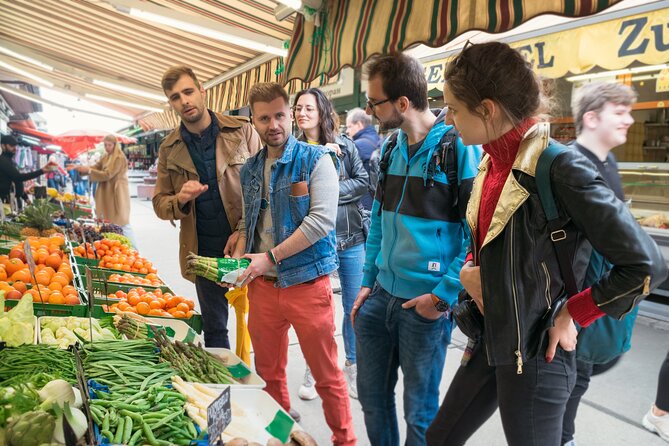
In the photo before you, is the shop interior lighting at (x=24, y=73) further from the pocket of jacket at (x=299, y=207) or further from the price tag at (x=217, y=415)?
the price tag at (x=217, y=415)

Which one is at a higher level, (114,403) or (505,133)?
(505,133)

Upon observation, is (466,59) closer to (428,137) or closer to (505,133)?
(505,133)

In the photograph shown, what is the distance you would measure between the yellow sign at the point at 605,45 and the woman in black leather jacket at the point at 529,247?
3.37 meters

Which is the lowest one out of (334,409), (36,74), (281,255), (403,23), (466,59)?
(334,409)

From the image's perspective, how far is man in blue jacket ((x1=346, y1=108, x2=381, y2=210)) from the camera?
417 cm

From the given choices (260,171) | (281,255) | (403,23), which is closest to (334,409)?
(281,255)

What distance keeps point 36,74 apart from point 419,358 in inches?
470

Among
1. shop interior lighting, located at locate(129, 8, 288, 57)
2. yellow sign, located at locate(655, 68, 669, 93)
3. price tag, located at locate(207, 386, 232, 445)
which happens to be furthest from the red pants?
yellow sign, located at locate(655, 68, 669, 93)

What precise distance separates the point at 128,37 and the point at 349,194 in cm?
456

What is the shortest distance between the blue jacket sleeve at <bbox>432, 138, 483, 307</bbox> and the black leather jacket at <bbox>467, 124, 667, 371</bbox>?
15.9 inches

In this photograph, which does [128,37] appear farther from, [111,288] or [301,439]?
[301,439]

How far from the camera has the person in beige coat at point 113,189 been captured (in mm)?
6559

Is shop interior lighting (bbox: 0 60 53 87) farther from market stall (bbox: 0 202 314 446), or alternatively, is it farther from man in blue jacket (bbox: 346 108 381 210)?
man in blue jacket (bbox: 346 108 381 210)

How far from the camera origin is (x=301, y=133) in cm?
348
